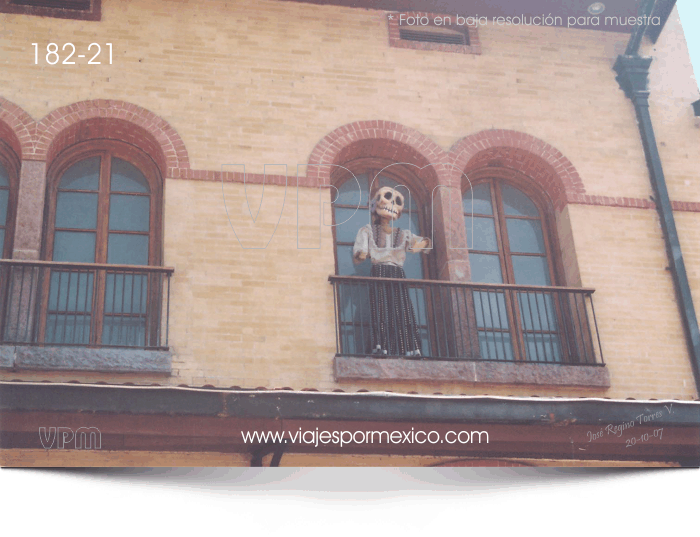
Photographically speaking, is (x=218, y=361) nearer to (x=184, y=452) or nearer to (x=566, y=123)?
(x=184, y=452)

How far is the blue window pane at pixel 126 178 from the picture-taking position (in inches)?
433

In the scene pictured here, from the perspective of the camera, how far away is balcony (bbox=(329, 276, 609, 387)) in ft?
32.6

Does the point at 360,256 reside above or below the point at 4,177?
below

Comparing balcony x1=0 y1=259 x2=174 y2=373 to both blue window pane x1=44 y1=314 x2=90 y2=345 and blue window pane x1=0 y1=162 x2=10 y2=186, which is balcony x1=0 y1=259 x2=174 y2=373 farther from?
blue window pane x1=0 y1=162 x2=10 y2=186

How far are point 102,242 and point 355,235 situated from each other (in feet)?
8.57

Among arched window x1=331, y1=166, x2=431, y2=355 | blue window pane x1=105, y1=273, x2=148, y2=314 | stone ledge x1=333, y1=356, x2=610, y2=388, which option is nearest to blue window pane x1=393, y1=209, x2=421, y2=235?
arched window x1=331, y1=166, x2=431, y2=355

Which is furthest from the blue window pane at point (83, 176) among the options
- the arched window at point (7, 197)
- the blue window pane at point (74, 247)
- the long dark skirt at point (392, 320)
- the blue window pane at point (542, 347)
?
the blue window pane at point (542, 347)

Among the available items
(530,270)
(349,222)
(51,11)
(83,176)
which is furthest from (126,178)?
(530,270)

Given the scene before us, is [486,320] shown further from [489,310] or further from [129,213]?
[129,213]

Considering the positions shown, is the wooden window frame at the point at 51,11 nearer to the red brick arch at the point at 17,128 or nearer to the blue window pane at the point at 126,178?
the red brick arch at the point at 17,128

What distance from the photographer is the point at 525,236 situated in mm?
11625

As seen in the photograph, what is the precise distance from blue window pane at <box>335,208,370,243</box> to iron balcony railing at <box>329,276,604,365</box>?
2.69ft

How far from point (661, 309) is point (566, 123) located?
2.45m

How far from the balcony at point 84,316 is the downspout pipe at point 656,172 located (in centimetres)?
525
